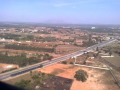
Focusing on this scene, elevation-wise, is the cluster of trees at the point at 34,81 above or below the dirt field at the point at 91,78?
above

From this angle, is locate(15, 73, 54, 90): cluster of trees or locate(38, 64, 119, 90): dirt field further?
locate(38, 64, 119, 90): dirt field

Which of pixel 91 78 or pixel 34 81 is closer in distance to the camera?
pixel 34 81

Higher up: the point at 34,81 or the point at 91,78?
the point at 34,81

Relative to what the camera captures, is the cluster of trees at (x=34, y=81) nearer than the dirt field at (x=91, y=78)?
Yes

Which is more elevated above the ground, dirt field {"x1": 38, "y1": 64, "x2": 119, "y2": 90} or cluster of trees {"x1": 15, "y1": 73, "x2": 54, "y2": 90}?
cluster of trees {"x1": 15, "y1": 73, "x2": 54, "y2": 90}

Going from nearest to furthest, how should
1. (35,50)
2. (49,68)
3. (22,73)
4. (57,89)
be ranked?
(57,89), (22,73), (49,68), (35,50)

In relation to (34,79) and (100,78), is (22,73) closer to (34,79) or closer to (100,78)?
(34,79)

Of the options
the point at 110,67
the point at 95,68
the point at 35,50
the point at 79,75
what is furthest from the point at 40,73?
the point at 35,50

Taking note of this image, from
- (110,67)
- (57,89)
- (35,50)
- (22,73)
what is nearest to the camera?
(57,89)
